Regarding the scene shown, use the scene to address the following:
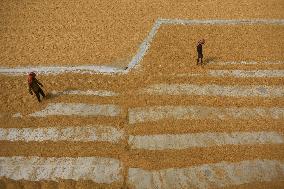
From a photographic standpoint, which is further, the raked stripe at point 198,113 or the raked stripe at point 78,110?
the raked stripe at point 78,110

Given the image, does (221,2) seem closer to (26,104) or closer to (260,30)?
Result: (260,30)

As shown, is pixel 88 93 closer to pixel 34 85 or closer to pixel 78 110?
pixel 78 110

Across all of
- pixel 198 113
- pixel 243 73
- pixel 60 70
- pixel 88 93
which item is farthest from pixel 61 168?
pixel 243 73

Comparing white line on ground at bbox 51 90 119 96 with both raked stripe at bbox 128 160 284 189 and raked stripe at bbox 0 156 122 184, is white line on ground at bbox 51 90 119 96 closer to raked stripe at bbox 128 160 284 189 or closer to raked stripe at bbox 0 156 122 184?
raked stripe at bbox 0 156 122 184

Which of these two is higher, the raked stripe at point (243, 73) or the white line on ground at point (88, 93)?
the raked stripe at point (243, 73)

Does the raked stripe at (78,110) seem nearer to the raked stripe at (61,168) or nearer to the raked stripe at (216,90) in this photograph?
the raked stripe at (216,90)

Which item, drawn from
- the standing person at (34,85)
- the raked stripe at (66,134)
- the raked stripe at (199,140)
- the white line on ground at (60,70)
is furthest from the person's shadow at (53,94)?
the raked stripe at (199,140)
